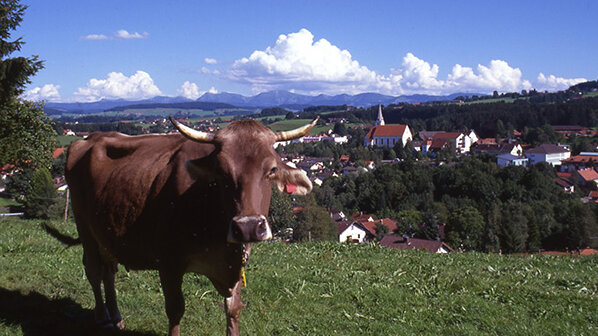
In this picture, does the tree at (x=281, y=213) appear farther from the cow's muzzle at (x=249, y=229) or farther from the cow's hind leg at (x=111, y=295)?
the cow's muzzle at (x=249, y=229)

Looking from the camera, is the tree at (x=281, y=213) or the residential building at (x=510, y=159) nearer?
the tree at (x=281, y=213)

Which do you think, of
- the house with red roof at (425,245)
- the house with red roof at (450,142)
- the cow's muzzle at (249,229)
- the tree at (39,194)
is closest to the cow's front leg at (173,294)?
the cow's muzzle at (249,229)

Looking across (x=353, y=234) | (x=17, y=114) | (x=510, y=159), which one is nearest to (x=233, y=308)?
(x=17, y=114)

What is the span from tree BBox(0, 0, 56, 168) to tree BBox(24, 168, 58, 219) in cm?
969

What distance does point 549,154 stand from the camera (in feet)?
458

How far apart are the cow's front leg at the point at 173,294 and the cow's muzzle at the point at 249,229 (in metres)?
1.10

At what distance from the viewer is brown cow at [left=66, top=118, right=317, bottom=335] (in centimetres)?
366

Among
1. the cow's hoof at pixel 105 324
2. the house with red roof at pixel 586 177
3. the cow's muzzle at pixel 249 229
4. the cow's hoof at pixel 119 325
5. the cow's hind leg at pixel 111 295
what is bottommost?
the house with red roof at pixel 586 177

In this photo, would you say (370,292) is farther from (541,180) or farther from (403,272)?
(541,180)

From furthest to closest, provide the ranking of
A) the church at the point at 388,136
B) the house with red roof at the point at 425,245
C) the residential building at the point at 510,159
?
the church at the point at 388,136, the residential building at the point at 510,159, the house with red roof at the point at 425,245

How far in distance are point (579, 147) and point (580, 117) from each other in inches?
1905

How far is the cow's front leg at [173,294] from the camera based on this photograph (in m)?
4.20

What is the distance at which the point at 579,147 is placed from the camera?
149000 mm

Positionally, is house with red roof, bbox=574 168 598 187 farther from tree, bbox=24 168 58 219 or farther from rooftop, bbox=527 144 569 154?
tree, bbox=24 168 58 219
